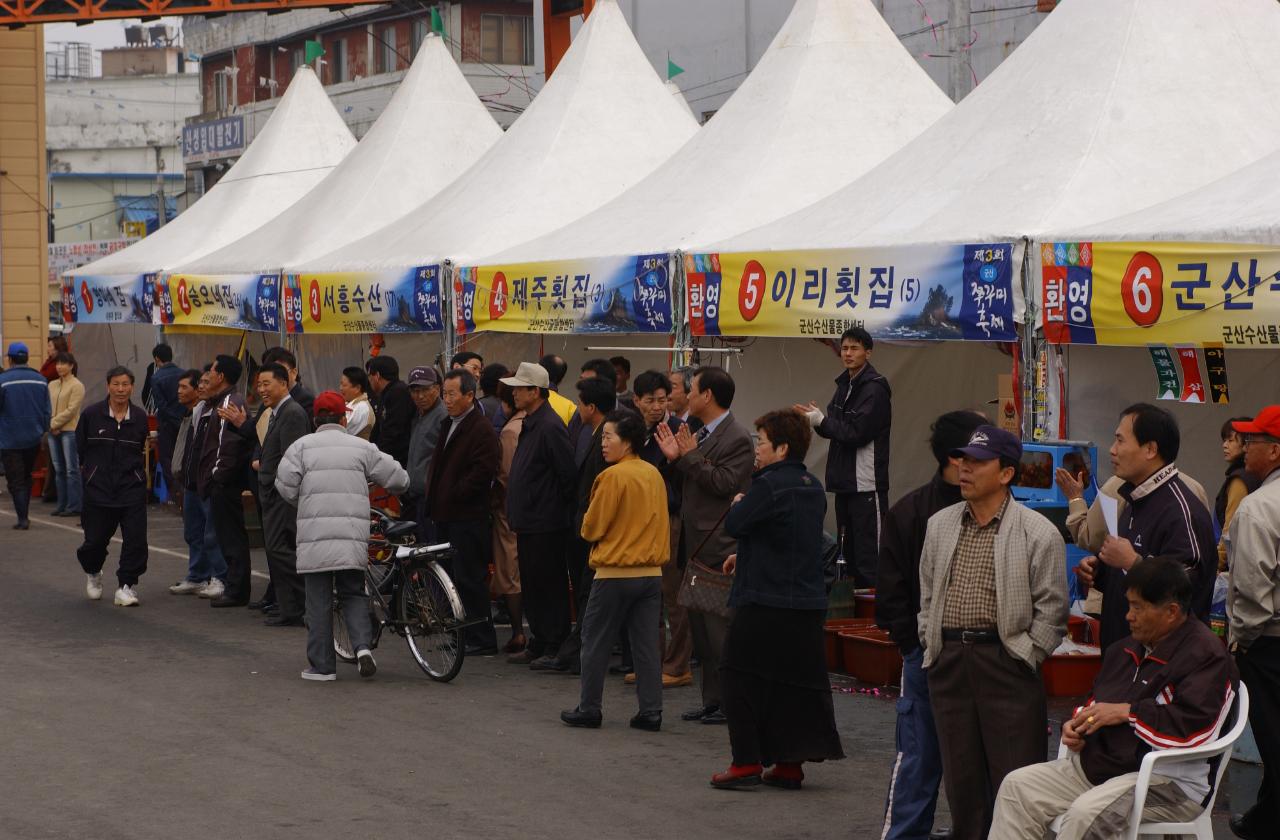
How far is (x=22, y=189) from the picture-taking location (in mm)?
26562

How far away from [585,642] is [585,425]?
2.12 meters

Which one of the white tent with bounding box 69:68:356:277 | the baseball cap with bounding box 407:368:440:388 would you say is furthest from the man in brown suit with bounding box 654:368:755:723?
the white tent with bounding box 69:68:356:277

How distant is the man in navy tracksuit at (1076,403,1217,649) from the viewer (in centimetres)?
568

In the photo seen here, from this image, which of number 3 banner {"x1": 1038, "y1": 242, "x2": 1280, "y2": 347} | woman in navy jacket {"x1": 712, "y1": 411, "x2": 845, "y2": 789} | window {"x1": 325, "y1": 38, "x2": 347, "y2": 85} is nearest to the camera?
woman in navy jacket {"x1": 712, "y1": 411, "x2": 845, "y2": 789}

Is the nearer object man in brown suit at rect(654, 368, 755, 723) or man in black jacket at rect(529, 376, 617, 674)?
man in brown suit at rect(654, 368, 755, 723)

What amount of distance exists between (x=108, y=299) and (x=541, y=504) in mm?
13019

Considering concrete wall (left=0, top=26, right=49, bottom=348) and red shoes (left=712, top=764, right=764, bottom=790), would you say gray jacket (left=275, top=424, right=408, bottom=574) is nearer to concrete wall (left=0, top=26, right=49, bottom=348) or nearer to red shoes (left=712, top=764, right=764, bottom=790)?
red shoes (left=712, top=764, right=764, bottom=790)

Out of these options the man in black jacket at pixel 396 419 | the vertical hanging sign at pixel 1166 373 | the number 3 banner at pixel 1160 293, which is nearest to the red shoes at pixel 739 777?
the number 3 banner at pixel 1160 293

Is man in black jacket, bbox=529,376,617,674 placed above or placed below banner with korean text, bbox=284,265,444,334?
below

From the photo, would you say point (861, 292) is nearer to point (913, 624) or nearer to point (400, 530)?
point (400, 530)

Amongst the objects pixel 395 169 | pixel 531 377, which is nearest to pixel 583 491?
pixel 531 377

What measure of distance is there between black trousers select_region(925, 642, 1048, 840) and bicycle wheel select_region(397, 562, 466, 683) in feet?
14.0

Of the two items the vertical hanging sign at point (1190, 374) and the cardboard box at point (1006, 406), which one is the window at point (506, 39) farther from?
the vertical hanging sign at point (1190, 374)

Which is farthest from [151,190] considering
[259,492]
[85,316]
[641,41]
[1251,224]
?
[1251,224]
